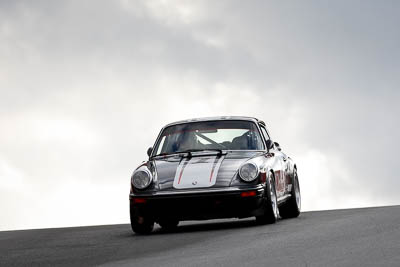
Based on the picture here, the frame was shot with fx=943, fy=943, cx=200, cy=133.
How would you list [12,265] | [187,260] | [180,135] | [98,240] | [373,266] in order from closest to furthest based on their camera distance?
1. [373,266]
2. [187,260]
3. [12,265]
4. [98,240]
5. [180,135]

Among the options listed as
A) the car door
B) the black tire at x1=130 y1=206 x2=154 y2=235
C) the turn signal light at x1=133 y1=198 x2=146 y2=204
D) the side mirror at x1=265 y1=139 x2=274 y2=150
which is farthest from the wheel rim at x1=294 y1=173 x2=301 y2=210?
the turn signal light at x1=133 y1=198 x2=146 y2=204

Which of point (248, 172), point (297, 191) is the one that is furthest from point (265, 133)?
point (248, 172)

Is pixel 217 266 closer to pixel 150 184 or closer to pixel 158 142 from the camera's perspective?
pixel 150 184

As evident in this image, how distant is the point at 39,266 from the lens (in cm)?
843

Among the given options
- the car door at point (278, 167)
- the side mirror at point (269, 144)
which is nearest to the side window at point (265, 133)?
the car door at point (278, 167)

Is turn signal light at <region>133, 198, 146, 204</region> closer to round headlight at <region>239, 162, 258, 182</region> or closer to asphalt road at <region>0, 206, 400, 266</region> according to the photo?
asphalt road at <region>0, 206, 400, 266</region>

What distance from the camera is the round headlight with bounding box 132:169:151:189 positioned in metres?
12.1

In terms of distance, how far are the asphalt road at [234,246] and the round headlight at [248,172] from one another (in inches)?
25.0

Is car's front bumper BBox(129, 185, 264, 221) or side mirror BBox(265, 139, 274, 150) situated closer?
car's front bumper BBox(129, 185, 264, 221)

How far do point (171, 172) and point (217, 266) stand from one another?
4853 mm

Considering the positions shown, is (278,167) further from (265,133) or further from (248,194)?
(248,194)

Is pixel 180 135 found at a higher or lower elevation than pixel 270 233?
higher

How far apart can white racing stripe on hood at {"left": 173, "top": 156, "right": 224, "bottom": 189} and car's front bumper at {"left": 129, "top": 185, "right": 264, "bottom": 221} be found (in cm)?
10

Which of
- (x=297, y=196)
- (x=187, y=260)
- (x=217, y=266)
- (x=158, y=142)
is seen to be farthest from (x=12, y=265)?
(x=297, y=196)
